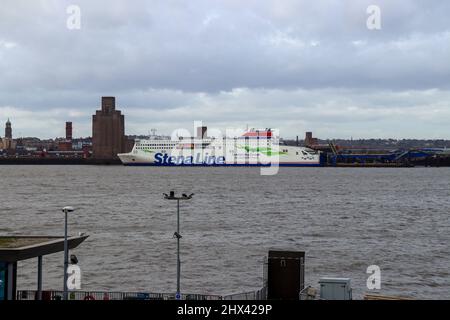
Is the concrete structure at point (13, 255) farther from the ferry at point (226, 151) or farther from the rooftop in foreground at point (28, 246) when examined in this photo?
the ferry at point (226, 151)

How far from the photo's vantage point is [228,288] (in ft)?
85.1

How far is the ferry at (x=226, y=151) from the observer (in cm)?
16862

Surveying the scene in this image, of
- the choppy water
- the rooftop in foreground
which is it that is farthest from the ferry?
the rooftop in foreground

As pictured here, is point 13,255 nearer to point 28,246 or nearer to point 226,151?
point 28,246

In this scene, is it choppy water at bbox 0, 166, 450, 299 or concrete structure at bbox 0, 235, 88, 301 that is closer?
concrete structure at bbox 0, 235, 88, 301

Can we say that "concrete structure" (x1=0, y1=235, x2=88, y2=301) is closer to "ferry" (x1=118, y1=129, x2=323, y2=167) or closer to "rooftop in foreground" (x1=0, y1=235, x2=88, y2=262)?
"rooftop in foreground" (x1=0, y1=235, x2=88, y2=262)

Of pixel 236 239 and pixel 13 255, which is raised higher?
pixel 13 255

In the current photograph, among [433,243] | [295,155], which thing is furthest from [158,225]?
[295,155]

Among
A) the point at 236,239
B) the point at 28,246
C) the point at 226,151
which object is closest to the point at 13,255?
the point at 28,246

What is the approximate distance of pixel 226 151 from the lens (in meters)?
176

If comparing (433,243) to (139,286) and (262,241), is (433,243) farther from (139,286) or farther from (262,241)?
(139,286)

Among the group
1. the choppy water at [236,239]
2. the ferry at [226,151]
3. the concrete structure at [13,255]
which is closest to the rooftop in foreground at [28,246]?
the concrete structure at [13,255]

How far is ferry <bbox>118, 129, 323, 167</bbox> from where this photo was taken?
169 meters
